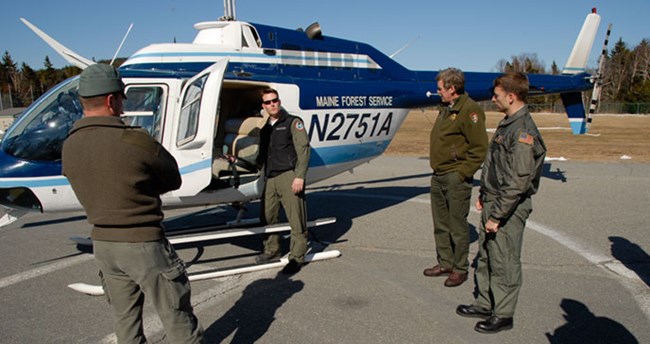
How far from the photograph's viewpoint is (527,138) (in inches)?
126

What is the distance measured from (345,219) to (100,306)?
12.6 feet

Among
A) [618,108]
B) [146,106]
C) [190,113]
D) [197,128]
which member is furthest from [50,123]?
[618,108]

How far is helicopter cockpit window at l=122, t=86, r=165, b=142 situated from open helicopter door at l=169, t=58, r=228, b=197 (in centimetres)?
20

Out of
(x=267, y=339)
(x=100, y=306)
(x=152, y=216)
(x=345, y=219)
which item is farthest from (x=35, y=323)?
(x=345, y=219)

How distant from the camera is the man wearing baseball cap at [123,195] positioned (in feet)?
7.26

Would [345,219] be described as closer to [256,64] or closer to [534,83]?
[256,64]

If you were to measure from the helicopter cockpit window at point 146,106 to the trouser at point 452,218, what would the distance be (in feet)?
9.45

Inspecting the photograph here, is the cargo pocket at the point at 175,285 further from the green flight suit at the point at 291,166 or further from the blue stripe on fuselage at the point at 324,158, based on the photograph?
the green flight suit at the point at 291,166

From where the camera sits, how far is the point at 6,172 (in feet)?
14.3

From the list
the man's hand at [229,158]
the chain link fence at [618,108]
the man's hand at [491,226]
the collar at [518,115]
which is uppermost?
the collar at [518,115]

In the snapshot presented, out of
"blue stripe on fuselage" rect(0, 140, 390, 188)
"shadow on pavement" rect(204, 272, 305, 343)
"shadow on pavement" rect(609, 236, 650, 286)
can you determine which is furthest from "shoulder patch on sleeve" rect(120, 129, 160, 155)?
"shadow on pavement" rect(609, 236, 650, 286)

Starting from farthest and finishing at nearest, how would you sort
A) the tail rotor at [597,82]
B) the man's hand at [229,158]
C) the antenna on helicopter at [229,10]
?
the tail rotor at [597,82] → the antenna on helicopter at [229,10] → the man's hand at [229,158]

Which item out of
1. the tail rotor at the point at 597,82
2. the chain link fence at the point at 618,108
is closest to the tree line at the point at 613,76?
the chain link fence at the point at 618,108

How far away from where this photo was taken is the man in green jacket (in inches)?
168
